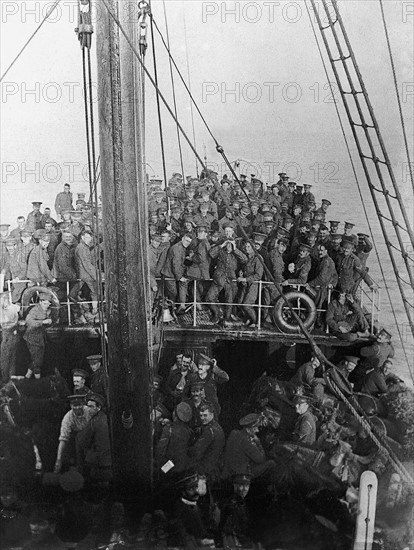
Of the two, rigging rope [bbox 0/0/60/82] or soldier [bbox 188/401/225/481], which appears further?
soldier [bbox 188/401/225/481]

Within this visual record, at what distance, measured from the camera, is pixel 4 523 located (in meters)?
3.16

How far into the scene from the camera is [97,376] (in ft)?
10.3

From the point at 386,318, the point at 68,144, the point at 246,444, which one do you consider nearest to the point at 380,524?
the point at 246,444

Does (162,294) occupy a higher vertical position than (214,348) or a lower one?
higher

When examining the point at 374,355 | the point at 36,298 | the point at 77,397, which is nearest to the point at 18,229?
the point at 36,298

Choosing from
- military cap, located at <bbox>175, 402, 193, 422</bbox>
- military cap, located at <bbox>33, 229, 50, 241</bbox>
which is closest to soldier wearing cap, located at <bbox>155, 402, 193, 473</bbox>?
military cap, located at <bbox>175, 402, 193, 422</bbox>

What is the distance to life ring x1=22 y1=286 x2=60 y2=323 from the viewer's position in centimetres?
312

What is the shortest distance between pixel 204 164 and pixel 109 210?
0.46 meters

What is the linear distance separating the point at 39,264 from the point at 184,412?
93 cm

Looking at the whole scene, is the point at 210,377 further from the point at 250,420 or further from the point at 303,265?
the point at 303,265

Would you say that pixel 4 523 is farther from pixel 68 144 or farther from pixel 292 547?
pixel 68 144

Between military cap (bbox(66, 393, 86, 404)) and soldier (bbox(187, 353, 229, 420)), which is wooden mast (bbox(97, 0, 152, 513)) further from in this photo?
soldier (bbox(187, 353, 229, 420))

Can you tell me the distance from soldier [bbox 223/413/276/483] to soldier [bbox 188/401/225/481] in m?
0.04

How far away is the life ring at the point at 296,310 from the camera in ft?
10.0
